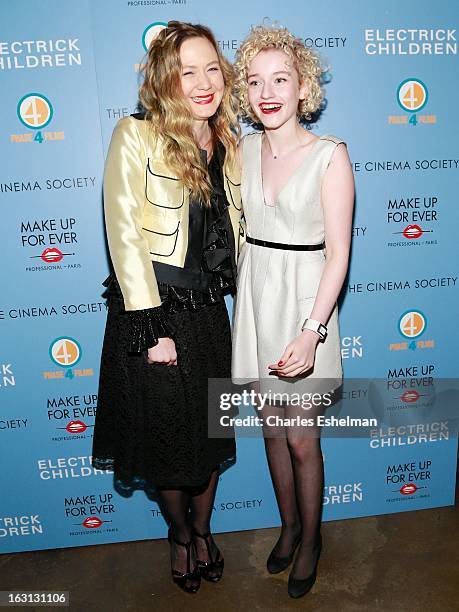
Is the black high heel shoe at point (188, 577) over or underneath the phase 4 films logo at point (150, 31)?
underneath

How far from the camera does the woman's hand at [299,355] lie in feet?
6.38

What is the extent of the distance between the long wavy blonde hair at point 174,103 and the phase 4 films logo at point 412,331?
1144 millimetres

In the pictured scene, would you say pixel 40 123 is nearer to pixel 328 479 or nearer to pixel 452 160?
pixel 452 160

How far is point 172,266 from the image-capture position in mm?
1951

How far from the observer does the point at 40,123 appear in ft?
7.14

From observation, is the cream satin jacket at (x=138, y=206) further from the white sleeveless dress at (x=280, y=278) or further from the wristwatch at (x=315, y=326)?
the wristwatch at (x=315, y=326)

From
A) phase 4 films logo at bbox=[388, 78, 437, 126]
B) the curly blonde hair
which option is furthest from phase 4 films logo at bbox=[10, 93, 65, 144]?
phase 4 films logo at bbox=[388, 78, 437, 126]

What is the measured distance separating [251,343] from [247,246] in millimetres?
366

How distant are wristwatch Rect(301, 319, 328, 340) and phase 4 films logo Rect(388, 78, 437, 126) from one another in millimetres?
966

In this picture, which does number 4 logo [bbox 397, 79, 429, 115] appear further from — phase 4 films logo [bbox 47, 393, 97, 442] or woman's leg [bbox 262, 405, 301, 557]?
phase 4 films logo [bbox 47, 393, 97, 442]

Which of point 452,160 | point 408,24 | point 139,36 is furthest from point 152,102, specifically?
point 452,160

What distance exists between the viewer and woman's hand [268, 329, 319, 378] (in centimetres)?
195

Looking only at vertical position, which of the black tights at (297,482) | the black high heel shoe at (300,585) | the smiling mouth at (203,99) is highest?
the smiling mouth at (203,99)

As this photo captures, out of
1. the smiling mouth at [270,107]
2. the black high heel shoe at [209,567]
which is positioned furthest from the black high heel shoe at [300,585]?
the smiling mouth at [270,107]
